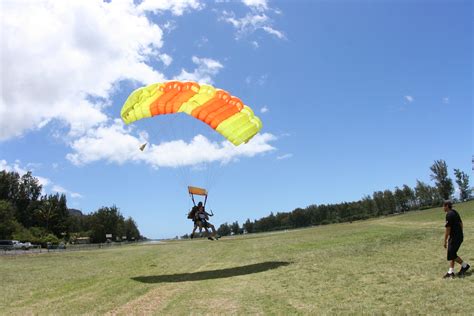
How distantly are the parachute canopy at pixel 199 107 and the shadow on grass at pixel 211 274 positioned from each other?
206 inches

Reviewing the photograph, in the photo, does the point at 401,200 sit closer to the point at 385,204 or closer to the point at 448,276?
the point at 385,204

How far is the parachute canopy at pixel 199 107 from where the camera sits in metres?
17.1

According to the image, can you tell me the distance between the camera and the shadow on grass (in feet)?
46.8

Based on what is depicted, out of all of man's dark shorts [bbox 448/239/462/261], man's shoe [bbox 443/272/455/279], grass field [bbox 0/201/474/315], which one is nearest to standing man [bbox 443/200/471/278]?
man's dark shorts [bbox 448/239/462/261]

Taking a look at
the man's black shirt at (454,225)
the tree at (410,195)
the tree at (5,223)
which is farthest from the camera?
the tree at (410,195)

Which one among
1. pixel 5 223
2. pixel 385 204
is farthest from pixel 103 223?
pixel 385 204

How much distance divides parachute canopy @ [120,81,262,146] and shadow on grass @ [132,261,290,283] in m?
5.24

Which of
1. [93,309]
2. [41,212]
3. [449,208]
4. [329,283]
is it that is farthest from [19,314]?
[41,212]

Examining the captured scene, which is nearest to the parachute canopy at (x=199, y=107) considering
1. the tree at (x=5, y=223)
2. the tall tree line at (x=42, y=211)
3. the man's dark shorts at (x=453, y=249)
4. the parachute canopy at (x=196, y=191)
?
the parachute canopy at (x=196, y=191)

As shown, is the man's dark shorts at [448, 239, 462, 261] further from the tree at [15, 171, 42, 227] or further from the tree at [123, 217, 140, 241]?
the tree at [123, 217, 140, 241]

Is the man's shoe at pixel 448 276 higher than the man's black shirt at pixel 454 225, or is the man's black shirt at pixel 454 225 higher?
the man's black shirt at pixel 454 225

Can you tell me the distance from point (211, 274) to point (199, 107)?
675 cm

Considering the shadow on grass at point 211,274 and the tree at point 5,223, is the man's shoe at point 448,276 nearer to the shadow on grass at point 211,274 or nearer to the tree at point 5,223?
the shadow on grass at point 211,274

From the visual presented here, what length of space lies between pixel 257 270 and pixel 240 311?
245 inches
